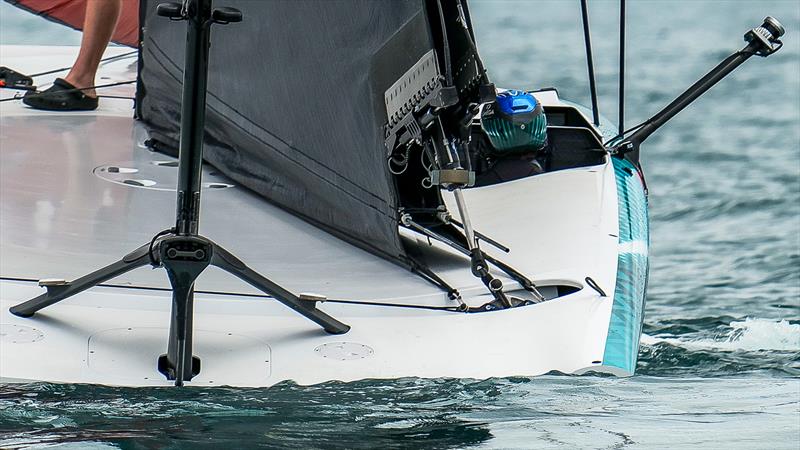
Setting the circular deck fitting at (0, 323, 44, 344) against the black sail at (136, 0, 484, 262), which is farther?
the black sail at (136, 0, 484, 262)

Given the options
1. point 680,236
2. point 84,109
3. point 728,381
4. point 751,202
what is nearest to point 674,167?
point 751,202

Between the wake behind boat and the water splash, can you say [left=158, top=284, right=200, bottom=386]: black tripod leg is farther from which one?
the water splash

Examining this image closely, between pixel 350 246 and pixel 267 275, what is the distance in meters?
0.34

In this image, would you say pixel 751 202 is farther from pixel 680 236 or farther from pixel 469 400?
pixel 469 400

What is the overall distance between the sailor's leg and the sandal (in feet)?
0.11

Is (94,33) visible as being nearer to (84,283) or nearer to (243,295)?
(243,295)

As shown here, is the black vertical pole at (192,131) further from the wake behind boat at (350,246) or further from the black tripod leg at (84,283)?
the wake behind boat at (350,246)

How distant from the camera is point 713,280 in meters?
6.69

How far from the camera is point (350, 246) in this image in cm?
406

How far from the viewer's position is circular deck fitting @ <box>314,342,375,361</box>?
3328mm

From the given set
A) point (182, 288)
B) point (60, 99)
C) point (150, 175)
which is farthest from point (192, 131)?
point (60, 99)

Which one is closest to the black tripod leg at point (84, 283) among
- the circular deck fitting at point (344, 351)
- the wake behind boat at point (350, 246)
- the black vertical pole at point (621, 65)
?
the wake behind boat at point (350, 246)

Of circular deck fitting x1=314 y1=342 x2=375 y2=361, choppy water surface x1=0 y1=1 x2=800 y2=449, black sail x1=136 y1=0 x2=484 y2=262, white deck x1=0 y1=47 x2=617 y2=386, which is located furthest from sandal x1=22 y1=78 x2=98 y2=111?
circular deck fitting x1=314 y1=342 x2=375 y2=361

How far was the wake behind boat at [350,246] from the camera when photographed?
3.34 m
